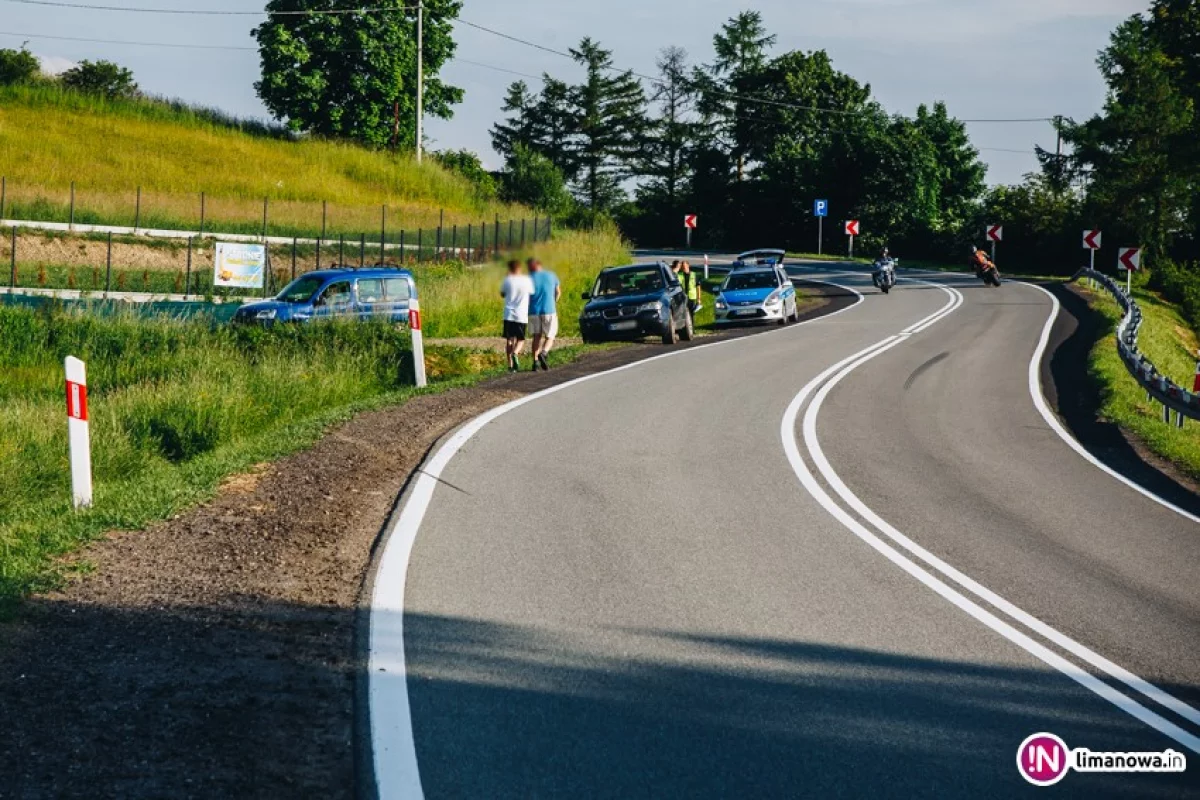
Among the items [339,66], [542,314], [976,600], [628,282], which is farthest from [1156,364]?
[339,66]

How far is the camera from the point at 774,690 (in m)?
5.89

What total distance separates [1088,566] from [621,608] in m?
3.38

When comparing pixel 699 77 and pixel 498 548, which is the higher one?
pixel 699 77

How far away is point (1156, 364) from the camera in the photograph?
2730 centimetres

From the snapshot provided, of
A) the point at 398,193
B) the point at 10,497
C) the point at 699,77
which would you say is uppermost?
the point at 699,77

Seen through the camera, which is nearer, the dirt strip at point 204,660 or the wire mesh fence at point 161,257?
the dirt strip at point 204,660

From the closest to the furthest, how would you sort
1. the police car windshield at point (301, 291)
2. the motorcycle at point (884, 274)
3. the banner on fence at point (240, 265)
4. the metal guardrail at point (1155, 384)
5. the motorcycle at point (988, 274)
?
the metal guardrail at point (1155, 384) → the police car windshield at point (301, 291) → the banner on fence at point (240, 265) → the motorcycle at point (884, 274) → the motorcycle at point (988, 274)

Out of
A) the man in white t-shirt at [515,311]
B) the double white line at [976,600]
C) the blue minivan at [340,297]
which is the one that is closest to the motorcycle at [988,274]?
the blue minivan at [340,297]

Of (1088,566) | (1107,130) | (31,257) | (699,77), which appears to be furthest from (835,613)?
(699,77)

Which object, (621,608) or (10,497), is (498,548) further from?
(10,497)

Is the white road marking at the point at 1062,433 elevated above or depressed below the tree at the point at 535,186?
below

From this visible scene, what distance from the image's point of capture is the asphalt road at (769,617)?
5109 millimetres

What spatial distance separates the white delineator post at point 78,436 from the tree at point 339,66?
64.1m

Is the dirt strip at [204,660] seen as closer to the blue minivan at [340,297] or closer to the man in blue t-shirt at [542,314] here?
the man in blue t-shirt at [542,314]
